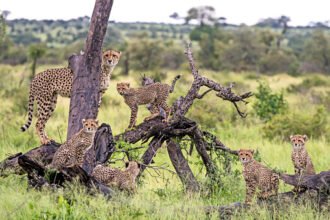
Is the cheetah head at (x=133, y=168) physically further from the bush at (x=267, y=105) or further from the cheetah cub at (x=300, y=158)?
the bush at (x=267, y=105)

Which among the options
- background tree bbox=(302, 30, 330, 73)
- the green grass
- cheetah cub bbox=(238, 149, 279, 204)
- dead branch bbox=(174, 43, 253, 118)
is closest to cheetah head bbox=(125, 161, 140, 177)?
the green grass

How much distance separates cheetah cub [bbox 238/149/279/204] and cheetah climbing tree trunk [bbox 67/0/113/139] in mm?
1788

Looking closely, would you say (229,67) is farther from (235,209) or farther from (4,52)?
(235,209)

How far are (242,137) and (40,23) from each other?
6868 centimetres

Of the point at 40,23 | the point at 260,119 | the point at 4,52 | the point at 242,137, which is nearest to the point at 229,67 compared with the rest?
the point at 4,52

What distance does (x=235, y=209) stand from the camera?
250 inches

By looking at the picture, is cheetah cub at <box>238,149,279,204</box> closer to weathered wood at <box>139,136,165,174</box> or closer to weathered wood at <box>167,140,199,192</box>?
weathered wood at <box>167,140,199,192</box>

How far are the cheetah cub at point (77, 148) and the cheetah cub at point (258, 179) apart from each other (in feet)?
4.71

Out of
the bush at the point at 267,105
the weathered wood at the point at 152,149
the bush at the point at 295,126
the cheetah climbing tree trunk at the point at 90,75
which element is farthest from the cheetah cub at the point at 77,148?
the bush at the point at 267,105

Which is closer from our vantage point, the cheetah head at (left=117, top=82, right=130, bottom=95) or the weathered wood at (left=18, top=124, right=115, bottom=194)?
the weathered wood at (left=18, top=124, right=115, bottom=194)

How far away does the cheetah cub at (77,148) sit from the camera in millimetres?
6898

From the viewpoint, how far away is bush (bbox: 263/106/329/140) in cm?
1302

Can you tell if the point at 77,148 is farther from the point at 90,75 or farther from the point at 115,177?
the point at 90,75

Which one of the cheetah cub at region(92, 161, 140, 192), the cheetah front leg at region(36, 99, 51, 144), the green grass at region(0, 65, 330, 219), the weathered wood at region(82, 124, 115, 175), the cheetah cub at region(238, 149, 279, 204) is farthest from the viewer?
the cheetah front leg at region(36, 99, 51, 144)
